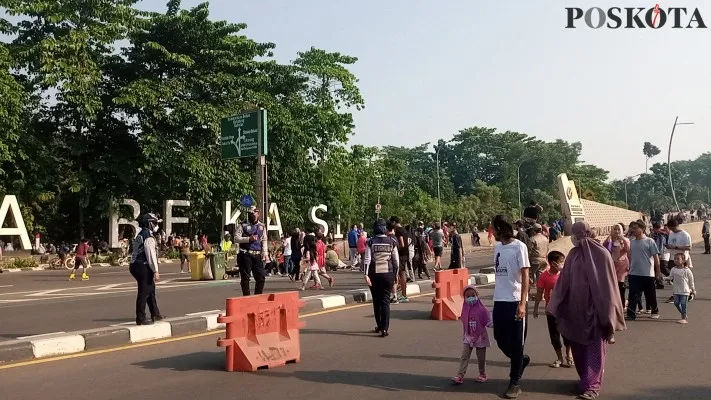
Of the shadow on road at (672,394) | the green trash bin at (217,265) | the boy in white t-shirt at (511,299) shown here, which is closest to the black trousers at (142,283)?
the boy in white t-shirt at (511,299)

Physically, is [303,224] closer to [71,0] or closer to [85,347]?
[71,0]

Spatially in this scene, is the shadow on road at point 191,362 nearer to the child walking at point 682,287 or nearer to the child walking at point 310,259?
the child walking at point 682,287

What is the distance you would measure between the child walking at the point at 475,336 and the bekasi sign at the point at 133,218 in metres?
20.1

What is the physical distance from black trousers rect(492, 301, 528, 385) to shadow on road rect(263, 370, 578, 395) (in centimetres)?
36

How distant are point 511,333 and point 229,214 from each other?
30962 mm

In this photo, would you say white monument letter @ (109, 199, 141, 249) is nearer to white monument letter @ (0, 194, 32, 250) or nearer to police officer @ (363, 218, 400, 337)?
white monument letter @ (0, 194, 32, 250)

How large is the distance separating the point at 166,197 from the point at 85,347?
2729 cm

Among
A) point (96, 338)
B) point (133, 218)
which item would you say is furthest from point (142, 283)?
point (133, 218)

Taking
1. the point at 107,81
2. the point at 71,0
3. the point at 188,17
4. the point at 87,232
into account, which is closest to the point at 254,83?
the point at 188,17

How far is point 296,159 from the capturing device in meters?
39.9

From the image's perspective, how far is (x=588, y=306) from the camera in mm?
6145

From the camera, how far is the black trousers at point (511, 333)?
6199 millimetres

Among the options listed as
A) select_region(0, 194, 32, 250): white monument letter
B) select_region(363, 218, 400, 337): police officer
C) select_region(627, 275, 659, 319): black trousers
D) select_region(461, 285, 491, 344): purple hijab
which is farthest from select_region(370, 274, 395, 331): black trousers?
select_region(0, 194, 32, 250): white monument letter

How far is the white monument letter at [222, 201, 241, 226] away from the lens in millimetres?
35866
